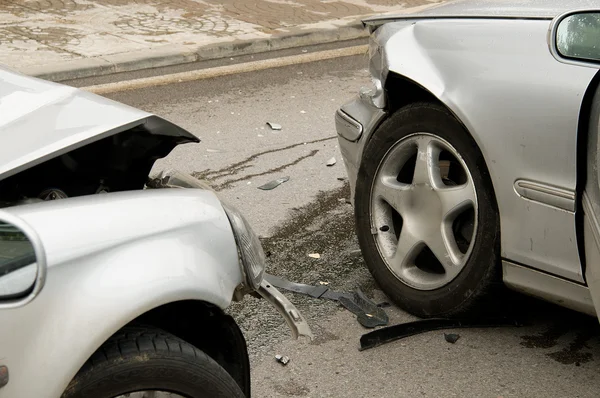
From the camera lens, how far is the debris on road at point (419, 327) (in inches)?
159

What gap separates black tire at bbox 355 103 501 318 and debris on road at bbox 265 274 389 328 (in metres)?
0.11

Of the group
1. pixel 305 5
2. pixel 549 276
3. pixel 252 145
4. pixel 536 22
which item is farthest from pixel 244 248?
pixel 305 5

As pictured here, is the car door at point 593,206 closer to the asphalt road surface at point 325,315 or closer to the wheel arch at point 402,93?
the asphalt road surface at point 325,315

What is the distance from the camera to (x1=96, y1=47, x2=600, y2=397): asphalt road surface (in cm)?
374

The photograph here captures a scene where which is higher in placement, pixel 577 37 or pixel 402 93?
pixel 577 37

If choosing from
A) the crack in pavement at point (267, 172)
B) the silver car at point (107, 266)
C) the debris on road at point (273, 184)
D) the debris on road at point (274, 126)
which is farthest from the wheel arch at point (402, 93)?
the debris on road at point (274, 126)

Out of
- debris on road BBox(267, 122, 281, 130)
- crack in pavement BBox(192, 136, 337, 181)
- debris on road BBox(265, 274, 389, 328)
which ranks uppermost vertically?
debris on road BBox(265, 274, 389, 328)

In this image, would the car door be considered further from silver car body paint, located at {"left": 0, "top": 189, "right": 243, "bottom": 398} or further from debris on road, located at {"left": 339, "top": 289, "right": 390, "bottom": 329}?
silver car body paint, located at {"left": 0, "top": 189, "right": 243, "bottom": 398}

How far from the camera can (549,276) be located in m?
3.54

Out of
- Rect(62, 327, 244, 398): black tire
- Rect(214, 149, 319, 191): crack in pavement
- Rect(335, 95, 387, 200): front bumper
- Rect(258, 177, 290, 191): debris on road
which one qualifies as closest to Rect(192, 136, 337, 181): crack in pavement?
Rect(214, 149, 319, 191): crack in pavement

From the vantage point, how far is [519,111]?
355cm

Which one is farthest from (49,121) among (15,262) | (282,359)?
(282,359)

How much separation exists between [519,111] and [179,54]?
5.94 metres

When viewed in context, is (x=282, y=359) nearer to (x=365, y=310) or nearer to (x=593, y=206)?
(x=365, y=310)
